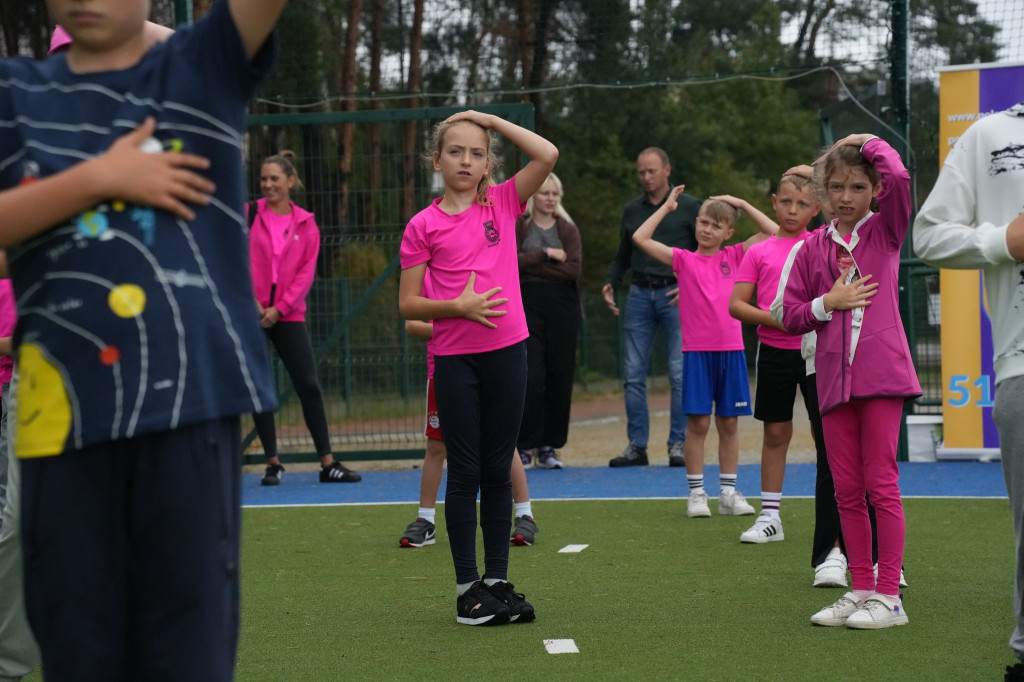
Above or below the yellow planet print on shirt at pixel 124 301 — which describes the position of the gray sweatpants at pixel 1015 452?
below

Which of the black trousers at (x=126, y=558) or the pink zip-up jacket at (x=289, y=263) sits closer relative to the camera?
the black trousers at (x=126, y=558)

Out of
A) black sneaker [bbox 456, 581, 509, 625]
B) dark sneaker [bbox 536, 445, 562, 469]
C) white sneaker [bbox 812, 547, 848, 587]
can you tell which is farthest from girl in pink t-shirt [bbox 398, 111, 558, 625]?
dark sneaker [bbox 536, 445, 562, 469]

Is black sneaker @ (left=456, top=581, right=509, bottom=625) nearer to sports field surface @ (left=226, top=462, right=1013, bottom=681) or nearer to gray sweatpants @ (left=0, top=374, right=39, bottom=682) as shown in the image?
sports field surface @ (left=226, top=462, right=1013, bottom=681)

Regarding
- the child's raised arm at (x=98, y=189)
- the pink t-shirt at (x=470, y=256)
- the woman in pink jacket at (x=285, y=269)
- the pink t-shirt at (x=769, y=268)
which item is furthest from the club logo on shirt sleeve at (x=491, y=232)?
the woman in pink jacket at (x=285, y=269)

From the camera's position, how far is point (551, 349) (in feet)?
33.0

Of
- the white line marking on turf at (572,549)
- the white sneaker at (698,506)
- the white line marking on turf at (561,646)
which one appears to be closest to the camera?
the white line marking on turf at (561,646)

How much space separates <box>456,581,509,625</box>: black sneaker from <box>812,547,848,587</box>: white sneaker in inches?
55.3

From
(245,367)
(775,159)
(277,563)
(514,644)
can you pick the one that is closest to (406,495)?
(277,563)

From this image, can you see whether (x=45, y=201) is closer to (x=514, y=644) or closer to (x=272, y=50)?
(x=272, y=50)

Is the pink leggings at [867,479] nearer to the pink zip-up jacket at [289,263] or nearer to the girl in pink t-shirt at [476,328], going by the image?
the girl in pink t-shirt at [476,328]

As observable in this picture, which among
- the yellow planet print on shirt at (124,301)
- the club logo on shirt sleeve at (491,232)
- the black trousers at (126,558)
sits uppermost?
the club logo on shirt sleeve at (491,232)

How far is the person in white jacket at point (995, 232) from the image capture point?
11.0ft

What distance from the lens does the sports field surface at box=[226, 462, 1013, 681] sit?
427 centimetres

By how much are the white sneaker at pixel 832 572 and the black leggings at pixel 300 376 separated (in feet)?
16.2
